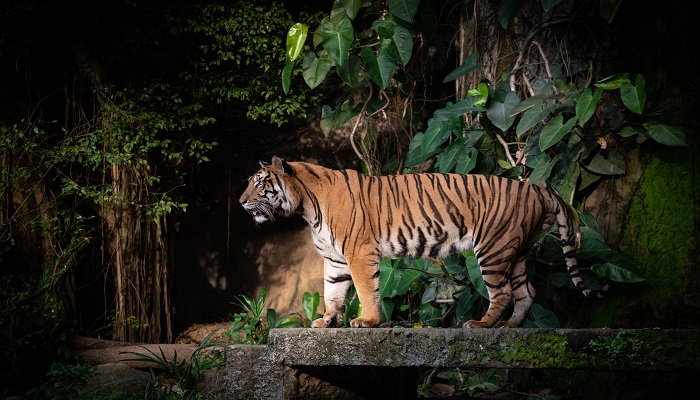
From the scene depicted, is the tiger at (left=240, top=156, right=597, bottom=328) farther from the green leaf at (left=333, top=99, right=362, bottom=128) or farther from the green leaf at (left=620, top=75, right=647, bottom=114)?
the green leaf at (left=333, top=99, right=362, bottom=128)

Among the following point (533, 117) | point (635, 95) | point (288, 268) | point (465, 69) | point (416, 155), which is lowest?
point (288, 268)

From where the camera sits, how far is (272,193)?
4.95 m

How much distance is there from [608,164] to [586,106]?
677mm

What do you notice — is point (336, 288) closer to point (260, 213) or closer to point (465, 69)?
point (260, 213)

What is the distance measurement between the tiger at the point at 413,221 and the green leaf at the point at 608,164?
921 millimetres

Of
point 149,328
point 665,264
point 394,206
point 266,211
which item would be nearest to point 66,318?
point 149,328

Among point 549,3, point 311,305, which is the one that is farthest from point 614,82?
point 311,305

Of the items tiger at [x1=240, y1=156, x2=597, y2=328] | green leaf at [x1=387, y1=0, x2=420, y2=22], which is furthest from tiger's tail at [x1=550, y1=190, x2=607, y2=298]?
green leaf at [x1=387, y1=0, x2=420, y2=22]

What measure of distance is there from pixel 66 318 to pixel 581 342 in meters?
5.18

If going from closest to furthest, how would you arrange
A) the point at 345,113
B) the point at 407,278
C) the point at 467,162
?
the point at 407,278 < the point at 467,162 < the point at 345,113

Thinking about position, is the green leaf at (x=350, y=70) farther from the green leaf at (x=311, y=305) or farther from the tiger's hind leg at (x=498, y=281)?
the tiger's hind leg at (x=498, y=281)

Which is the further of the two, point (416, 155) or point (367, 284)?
point (416, 155)

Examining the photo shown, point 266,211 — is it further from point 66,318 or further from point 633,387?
point 66,318

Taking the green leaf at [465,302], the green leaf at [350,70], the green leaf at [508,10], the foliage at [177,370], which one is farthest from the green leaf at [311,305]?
the green leaf at [508,10]
